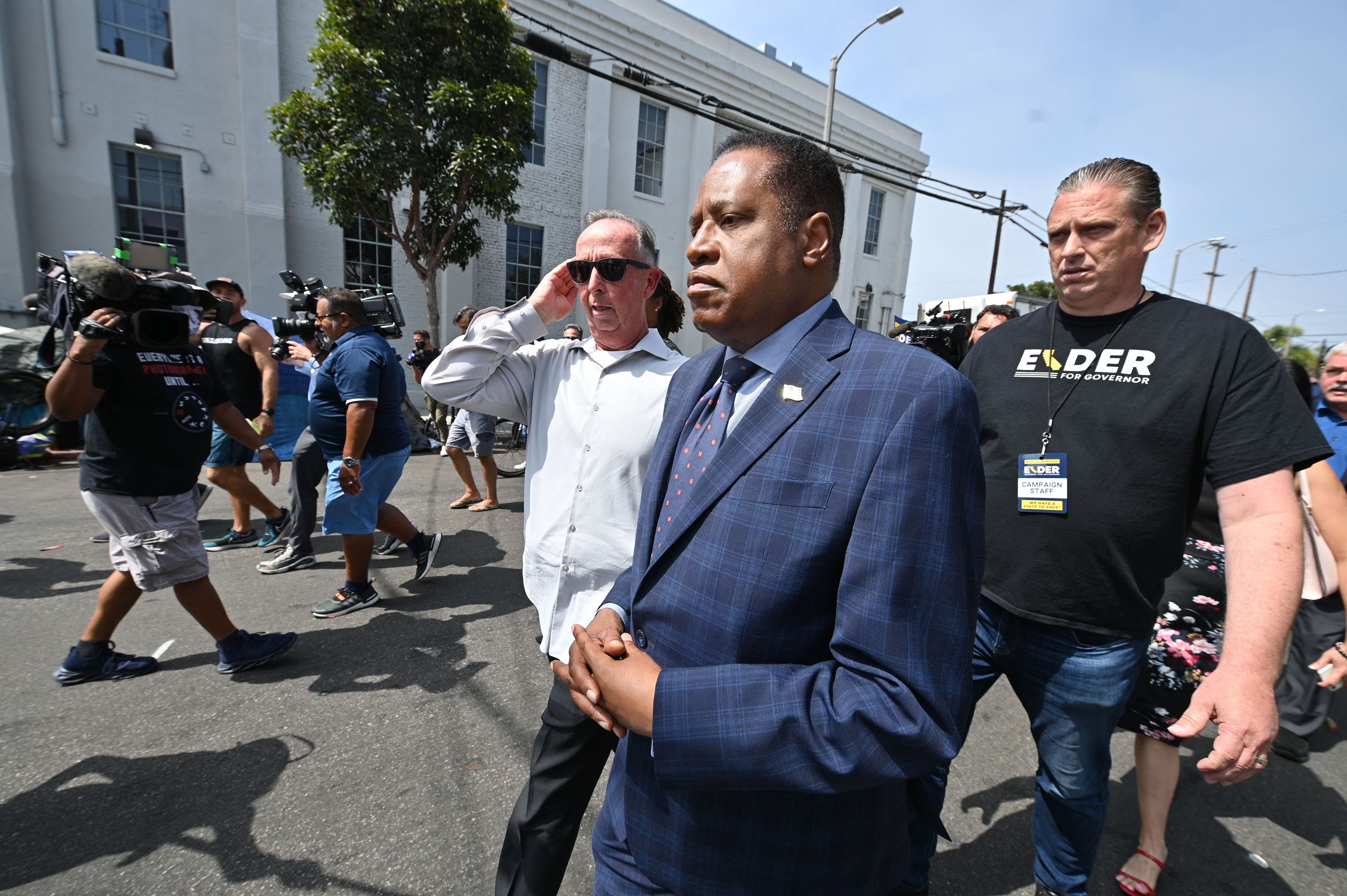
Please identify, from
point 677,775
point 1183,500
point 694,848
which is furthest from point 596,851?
point 1183,500

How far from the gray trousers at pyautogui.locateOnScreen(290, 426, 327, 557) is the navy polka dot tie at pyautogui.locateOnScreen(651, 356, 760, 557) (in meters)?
4.21

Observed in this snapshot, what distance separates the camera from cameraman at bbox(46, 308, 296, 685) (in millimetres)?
2975

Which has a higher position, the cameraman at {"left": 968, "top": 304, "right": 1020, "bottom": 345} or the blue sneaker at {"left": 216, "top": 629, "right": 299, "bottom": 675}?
the cameraman at {"left": 968, "top": 304, "right": 1020, "bottom": 345}

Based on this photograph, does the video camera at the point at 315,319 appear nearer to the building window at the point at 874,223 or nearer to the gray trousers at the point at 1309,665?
the gray trousers at the point at 1309,665

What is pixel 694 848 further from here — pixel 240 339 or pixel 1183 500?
pixel 240 339

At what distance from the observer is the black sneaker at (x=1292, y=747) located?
305 cm

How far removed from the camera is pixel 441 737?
282 centimetres

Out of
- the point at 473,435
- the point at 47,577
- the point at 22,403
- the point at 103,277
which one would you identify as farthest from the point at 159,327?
the point at 22,403

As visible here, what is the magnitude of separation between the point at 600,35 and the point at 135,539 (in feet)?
50.8

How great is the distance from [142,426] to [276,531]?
2.36 meters

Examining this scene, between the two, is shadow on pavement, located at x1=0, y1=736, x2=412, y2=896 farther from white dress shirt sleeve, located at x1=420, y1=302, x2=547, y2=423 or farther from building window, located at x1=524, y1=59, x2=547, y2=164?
building window, located at x1=524, y1=59, x2=547, y2=164

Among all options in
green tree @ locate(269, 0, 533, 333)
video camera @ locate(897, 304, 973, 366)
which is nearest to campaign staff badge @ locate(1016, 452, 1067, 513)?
video camera @ locate(897, 304, 973, 366)

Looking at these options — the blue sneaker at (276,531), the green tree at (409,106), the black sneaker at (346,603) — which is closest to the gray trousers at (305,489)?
the blue sneaker at (276,531)

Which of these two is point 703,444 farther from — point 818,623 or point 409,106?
point 409,106
